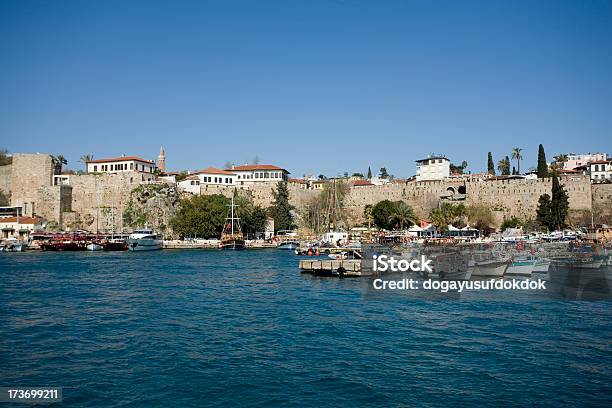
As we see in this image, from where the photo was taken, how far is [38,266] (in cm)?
3378

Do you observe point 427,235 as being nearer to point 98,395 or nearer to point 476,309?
point 476,309

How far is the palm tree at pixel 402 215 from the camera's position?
54.0 m

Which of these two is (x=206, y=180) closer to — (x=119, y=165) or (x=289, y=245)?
(x=119, y=165)

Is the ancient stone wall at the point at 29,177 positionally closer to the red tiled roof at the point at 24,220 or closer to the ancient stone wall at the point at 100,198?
the red tiled roof at the point at 24,220

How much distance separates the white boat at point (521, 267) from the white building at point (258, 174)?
144 ft

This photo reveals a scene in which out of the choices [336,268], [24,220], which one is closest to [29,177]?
[24,220]

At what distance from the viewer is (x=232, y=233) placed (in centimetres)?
5522

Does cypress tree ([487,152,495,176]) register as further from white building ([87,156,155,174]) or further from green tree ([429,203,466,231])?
white building ([87,156,155,174])

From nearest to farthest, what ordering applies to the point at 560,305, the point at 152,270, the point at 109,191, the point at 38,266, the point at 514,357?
the point at 514,357, the point at 560,305, the point at 152,270, the point at 38,266, the point at 109,191

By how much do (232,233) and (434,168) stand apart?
88.4ft

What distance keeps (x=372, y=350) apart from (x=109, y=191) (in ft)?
175

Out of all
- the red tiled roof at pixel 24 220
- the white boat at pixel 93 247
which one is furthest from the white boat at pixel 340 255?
the red tiled roof at pixel 24 220

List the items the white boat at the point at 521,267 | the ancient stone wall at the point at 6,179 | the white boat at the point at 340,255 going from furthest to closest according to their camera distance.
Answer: the ancient stone wall at the point at 6,179
the white boat at the point at 340,255
the white boat at the point at 521,267

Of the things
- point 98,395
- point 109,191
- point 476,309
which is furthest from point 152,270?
point 109,191
